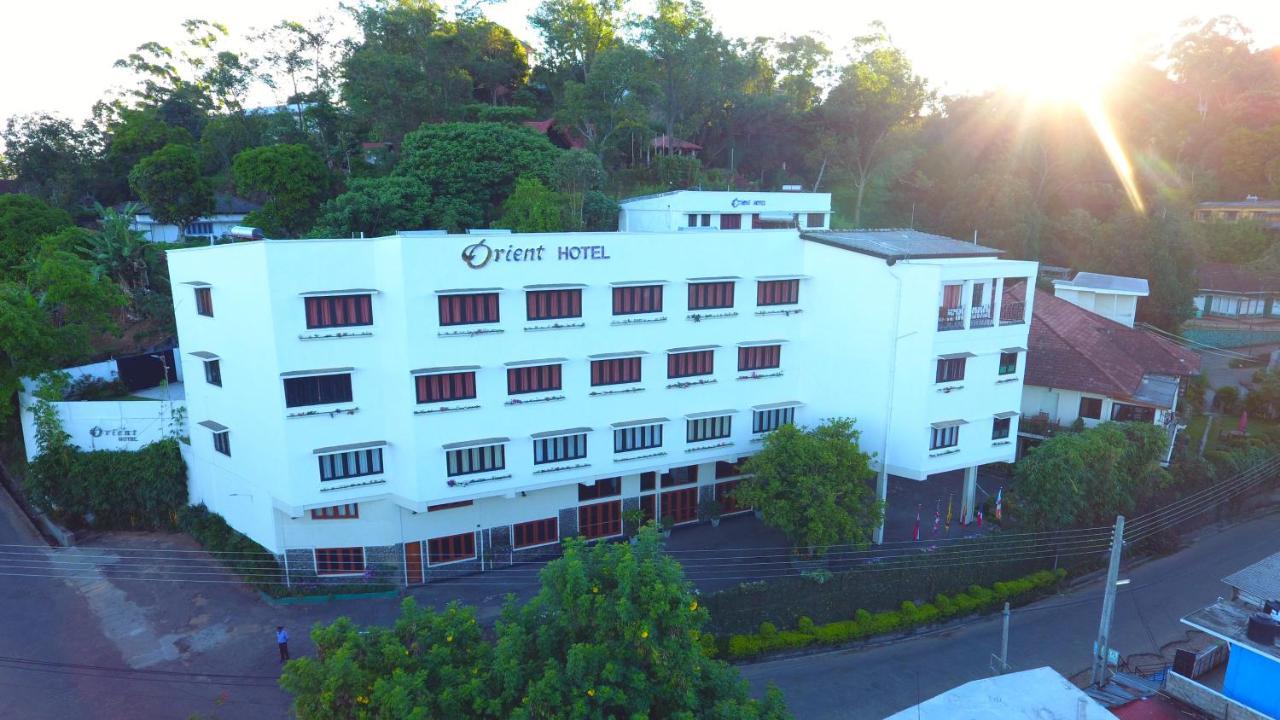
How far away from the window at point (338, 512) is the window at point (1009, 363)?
26.0 metres

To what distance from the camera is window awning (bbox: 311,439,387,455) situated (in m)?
25.1

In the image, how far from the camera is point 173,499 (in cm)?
3061

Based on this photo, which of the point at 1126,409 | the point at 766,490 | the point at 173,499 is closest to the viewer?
the point at 766,490

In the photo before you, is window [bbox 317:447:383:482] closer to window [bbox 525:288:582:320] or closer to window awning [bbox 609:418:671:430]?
window [bbox 525:288:582:320]

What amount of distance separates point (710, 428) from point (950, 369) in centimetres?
973

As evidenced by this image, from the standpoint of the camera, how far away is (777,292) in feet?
102

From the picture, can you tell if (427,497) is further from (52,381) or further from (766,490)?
(52,381)

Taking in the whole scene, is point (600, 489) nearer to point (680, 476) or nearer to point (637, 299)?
point (680, 476)

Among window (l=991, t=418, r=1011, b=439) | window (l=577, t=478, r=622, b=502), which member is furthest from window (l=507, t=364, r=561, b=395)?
window (l=991, t=418, r=1011, b=439)

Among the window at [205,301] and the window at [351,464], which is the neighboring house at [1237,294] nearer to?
the window at [351,464]

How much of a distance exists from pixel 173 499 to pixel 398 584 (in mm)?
10850

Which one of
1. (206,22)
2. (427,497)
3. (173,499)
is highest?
(206,22)

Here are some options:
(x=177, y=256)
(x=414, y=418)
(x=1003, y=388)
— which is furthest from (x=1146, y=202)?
(x=177, y=256)

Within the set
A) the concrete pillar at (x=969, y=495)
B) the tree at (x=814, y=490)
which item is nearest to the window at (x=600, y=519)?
the tree at (x=814, y=490)
